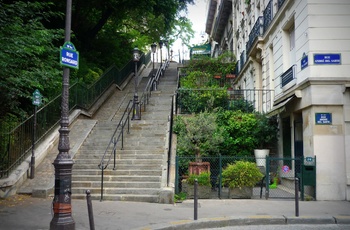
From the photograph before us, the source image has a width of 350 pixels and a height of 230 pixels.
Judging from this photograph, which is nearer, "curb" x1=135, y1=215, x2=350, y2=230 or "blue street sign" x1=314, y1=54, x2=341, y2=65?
"curb" x1=135, y1=215, x2=350, y2=230

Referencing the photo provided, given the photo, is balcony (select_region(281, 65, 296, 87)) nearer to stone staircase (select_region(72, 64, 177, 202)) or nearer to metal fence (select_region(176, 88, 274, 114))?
metal fence (select_region(176, 88, 274, 114))

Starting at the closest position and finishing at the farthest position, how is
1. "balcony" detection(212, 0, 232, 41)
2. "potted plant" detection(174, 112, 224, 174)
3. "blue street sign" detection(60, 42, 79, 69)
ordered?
"blue street sign" detection(60, 42, 79, 69), "potted plant" detection(174, 112, 224, 174), "balcony" detection(212, 0, 232, 41)

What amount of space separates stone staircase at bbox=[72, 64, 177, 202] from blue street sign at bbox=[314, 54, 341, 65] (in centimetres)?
613

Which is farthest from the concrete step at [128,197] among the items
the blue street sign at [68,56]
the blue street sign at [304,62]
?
the blue street sign at [304,62]

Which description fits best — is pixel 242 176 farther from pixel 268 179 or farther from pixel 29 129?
pixel 29 129

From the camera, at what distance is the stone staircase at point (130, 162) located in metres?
11.1

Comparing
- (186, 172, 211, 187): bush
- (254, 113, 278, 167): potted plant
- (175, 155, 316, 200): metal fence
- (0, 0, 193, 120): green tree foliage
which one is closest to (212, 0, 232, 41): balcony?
(0, 0, 193, 120): green tree foliage

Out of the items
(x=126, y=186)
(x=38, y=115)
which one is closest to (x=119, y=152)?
(x=126, y=186)

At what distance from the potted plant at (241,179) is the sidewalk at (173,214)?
703 millimetres

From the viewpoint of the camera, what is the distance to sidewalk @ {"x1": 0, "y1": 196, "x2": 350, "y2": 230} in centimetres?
768

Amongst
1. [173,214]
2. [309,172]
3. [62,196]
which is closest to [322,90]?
[309,172]

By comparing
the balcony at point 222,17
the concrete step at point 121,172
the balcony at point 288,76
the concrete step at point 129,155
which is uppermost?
the balcony at point 222,17

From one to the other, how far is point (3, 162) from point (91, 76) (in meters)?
12.2

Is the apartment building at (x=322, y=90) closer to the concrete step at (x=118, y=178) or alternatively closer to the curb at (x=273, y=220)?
the curb at (x=273, y=220)
